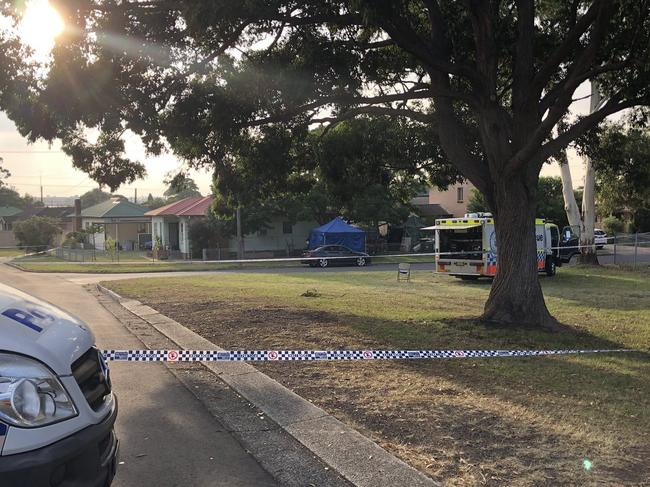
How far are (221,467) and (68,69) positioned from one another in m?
7.85

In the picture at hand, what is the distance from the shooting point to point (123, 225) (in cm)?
5572

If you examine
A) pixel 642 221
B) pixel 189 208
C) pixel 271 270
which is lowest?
pixel 271 270

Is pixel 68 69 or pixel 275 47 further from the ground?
pixel 275 47

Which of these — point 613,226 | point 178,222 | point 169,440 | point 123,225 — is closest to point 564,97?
point 169,440

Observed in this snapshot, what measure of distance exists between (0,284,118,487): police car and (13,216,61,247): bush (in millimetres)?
52756

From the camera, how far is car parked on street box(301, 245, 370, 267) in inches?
1342

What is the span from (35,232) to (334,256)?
31.1 m

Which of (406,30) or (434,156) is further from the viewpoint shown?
(434,156)

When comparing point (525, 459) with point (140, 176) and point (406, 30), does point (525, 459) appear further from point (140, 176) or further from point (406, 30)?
point (140, 176)

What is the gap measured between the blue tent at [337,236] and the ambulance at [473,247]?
1555 cm

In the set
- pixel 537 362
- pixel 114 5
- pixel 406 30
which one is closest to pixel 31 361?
pixel 537 362

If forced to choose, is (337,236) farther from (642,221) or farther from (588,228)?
(642,221)

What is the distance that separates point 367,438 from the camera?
4250 millimetres

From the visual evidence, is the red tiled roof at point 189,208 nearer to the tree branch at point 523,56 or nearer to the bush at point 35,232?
the bush at point 35,232
